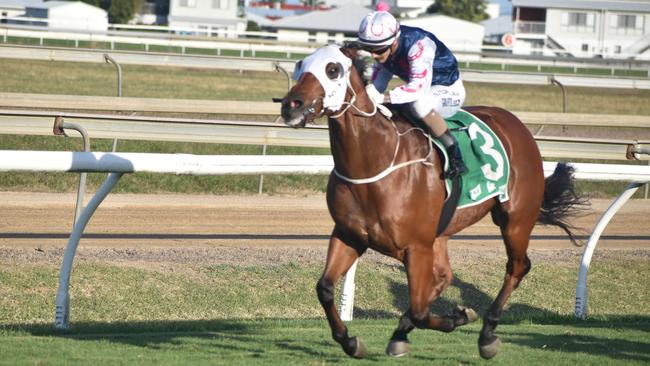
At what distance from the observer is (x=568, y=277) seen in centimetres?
950

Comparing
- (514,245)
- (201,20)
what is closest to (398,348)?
(514,245)

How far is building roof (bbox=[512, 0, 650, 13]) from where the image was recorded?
59.2 meters

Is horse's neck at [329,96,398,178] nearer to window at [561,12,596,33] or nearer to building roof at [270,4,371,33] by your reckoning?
window at [561,12,596,33]

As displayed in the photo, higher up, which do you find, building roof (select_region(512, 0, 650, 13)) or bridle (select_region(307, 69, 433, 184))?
building roof (select_region(512, 0, 650, 13))

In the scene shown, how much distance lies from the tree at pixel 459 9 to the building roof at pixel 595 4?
24160 mm

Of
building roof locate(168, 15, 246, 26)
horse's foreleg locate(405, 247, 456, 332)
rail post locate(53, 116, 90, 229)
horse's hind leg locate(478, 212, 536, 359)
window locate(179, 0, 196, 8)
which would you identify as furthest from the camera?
window locate(179, 0, 196, 8)

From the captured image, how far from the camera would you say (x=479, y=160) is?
6.23m

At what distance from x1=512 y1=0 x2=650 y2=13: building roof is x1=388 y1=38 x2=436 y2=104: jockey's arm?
185 feet

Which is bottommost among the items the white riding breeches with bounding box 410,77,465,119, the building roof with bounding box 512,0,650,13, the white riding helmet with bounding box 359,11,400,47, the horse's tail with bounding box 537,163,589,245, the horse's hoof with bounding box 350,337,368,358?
the horse's hoof with bounding box 350,337,368,358

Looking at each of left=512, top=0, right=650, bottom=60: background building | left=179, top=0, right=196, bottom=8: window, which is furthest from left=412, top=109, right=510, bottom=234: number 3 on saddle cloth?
left=179, top=0, right=196, bottom=8: window

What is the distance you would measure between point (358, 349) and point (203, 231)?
4.87m

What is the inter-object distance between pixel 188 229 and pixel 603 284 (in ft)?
12.8

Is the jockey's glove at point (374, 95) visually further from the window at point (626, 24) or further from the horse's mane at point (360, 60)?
the window at point (626, 24)

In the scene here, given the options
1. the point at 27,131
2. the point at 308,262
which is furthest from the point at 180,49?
the point at 308,262
